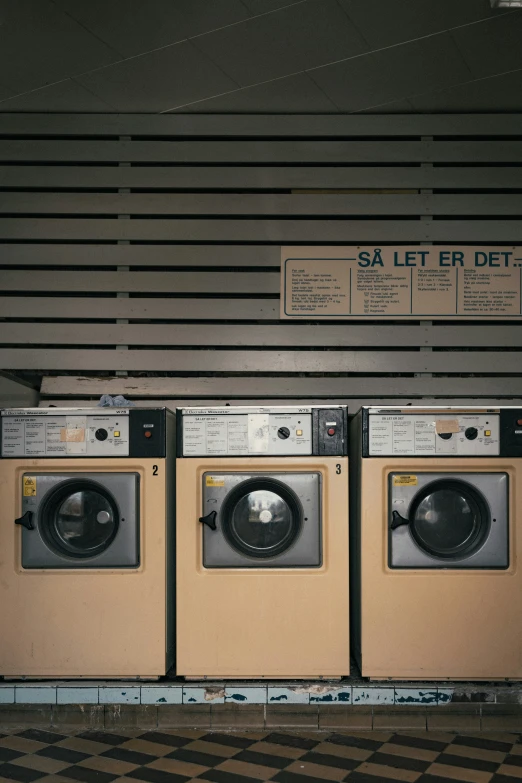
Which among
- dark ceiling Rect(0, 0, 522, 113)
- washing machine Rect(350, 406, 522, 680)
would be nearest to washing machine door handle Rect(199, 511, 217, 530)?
washing machine Rect(350, 406, 522, 680)

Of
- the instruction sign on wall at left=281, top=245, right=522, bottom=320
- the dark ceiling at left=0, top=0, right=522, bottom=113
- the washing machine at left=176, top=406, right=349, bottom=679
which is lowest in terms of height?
the washing machine at left=176, top=406, right=349, bottom=679

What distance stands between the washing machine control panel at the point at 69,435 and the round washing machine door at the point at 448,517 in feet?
4.44

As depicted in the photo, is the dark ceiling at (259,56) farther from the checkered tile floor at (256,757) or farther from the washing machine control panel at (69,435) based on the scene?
the checkered tile floor at (256,757)

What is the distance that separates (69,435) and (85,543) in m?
0.49

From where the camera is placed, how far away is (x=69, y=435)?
378 cm

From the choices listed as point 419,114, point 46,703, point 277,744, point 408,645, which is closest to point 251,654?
point 277,744

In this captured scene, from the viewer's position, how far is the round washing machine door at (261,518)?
374cm

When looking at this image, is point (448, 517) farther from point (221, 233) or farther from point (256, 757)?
point (221, 233)

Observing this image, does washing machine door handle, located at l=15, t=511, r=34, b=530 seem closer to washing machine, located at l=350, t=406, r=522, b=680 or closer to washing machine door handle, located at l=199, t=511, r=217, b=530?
washing machine door handle, located at l=199, t=511, r=217, b=530

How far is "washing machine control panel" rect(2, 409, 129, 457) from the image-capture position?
378 centimetres

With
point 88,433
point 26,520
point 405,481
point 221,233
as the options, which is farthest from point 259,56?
point 26,520

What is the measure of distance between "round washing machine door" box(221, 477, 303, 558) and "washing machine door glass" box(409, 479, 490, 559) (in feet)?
1.81

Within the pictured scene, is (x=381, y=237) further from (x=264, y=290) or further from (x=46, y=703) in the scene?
(x=46, y=703)

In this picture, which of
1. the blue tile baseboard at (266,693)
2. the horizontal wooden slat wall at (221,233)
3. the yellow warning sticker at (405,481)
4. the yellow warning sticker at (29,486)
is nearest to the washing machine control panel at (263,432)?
the yellow warning sticker at (405,481)
